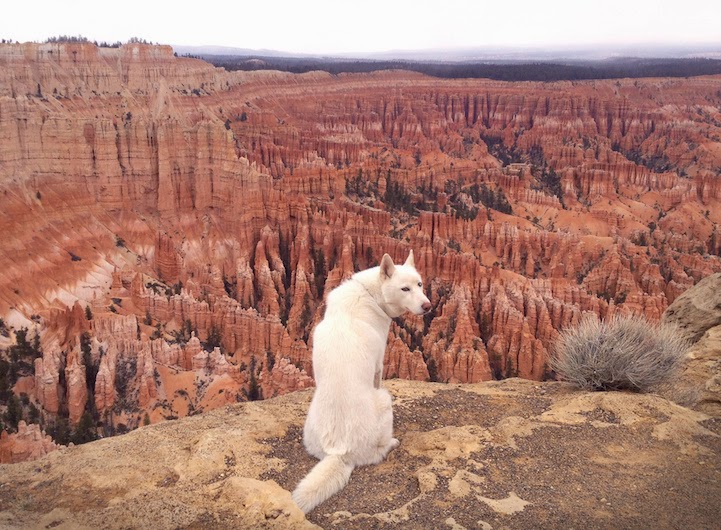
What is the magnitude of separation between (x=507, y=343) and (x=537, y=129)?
61626 mm

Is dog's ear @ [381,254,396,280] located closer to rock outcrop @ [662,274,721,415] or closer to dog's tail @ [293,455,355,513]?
dog's tail @ [293,455,355,513]

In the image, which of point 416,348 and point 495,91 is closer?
point 416,348

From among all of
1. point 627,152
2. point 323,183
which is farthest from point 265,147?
point 627,152

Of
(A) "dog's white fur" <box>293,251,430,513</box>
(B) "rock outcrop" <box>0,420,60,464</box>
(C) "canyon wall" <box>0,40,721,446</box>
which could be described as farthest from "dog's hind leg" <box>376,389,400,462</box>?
(C) "canyon wall" <box>0,40,721,446</box>

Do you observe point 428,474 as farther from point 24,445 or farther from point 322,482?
point 24,445

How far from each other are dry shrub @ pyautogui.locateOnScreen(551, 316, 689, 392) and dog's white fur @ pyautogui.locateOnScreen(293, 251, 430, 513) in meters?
3.15

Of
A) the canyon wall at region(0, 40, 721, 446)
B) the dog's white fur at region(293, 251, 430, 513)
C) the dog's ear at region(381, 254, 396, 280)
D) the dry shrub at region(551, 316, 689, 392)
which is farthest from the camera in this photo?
the canyon wall at region(0, 40, 721, 446)

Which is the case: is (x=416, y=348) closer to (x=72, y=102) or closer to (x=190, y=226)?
(x=190, y=226)

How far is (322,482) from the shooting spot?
495 centimetres

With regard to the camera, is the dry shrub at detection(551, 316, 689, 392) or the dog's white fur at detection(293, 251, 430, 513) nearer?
the dog's white fur at detection(293, 251, 430, 513)

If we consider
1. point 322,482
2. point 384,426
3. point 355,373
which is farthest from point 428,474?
point 355,373

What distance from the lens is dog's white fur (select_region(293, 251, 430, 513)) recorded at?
5.46m

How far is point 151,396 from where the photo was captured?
2152 centimetres

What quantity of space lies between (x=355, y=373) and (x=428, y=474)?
1090mm
